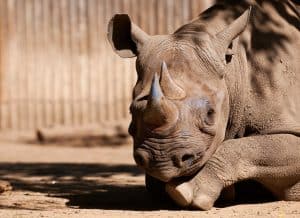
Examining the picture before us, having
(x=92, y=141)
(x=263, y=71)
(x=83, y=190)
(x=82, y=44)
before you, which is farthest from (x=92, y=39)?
(x=263, y=71)

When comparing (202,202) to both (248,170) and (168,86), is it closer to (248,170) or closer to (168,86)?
(248,170)

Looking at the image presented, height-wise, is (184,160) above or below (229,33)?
below

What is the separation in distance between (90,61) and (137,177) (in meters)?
5.23

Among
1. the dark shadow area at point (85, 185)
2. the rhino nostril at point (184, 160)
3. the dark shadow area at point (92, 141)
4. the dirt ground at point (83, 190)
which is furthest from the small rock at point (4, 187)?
the dark shadow area at point (92, 141)

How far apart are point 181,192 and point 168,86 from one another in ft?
2.59

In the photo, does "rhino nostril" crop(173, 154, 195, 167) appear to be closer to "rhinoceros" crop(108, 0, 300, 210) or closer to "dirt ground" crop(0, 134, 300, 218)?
"rhinoceros" crop(108, 0, 300, 210)

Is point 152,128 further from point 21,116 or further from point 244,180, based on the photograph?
point 21,116

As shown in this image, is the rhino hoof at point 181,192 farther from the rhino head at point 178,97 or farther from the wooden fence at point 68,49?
the wooden fence at point 68,49

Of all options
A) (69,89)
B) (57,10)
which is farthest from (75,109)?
(57,10)

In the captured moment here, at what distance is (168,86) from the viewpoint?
6.69 meters

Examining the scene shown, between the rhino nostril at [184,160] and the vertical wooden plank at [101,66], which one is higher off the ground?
the rhino nostril at [184,160]

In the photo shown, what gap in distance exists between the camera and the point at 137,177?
32.7 ft

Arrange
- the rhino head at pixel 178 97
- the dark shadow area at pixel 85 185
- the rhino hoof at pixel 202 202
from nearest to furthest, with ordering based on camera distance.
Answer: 1. the rhino head at pixel 178 97
2. the rhino hoof at pixel 202 202
3. the dark shadow area at pixel 85 185

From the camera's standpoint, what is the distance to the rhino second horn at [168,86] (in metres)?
6.68
